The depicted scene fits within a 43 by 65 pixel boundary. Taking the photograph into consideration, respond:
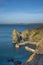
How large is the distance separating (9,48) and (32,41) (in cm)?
45

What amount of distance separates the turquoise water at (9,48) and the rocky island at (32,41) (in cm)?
8

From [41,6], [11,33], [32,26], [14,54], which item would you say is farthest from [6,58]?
[41,6]

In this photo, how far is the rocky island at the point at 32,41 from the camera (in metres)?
2.48

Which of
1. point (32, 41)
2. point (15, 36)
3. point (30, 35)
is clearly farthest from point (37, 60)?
point (15, 36)

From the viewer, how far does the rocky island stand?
2482 millimetres

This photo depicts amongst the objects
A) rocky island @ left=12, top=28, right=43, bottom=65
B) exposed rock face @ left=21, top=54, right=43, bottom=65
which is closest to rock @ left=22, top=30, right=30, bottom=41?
rocky island @ left=12, top=28, right=43, bottom=65

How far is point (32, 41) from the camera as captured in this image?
2531 mm

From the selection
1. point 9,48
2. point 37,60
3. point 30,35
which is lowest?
point 37,60

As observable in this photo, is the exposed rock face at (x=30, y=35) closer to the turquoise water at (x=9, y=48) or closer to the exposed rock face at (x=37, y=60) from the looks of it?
the turquoise water at (x=9, y=48)

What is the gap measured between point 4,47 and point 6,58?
0.21 metres

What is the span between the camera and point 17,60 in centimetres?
255

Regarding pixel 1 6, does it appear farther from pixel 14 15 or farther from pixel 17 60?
pixel 17 60

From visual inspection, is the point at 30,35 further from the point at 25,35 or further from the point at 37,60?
the point at 37,60

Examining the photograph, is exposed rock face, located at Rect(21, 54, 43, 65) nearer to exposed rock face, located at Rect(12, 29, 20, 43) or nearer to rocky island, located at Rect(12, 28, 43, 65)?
rocky island, located at Rect(12, 28, 43, 65)
